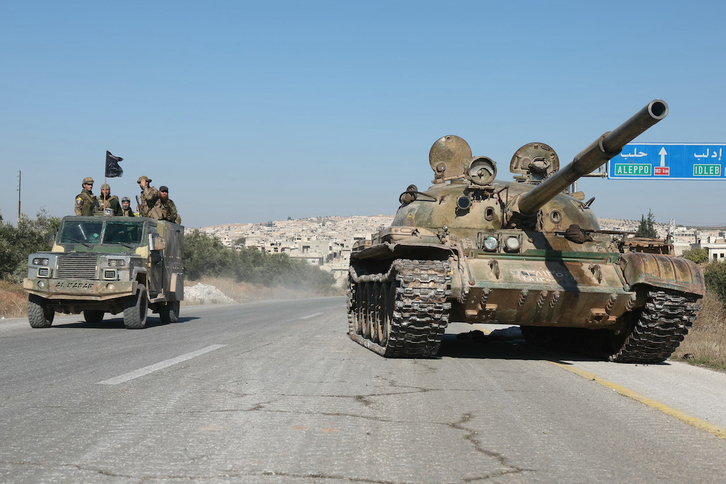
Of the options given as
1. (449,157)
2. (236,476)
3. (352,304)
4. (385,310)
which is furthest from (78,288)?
(236,476)

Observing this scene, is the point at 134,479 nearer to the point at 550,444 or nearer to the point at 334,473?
the point at 334,473

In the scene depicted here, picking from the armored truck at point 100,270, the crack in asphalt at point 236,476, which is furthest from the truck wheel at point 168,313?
the crack in asphalt at point 236,476

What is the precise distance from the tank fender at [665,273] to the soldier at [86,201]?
457 inches

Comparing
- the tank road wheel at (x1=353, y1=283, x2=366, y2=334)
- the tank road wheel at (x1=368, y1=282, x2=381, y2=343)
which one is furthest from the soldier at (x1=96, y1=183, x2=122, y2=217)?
the tank road wheel at (x1=368, y1=282, x2=381, y2=343)

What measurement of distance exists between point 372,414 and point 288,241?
179069 mm

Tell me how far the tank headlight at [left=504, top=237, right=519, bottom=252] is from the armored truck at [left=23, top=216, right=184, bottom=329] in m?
7.50

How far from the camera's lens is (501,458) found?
4332 mm

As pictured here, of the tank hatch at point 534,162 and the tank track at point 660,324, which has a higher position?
the tank hatch at point 534,162

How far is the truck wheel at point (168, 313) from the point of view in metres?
17.3

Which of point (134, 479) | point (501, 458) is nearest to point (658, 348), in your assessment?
point (501, 458)

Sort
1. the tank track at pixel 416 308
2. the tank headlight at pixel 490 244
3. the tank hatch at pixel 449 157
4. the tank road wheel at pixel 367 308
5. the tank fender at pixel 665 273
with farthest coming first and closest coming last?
1. the tank hatch at pixel 449 157
2. the tank road wheel at pixel 367 308
3. the tank headlight at pixel 490 244
4. the tank fender at pixel 665 273
5. the tank track at pixel 416 308

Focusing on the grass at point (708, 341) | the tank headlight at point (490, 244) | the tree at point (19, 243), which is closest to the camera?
the tank headlight at point (490, 244)

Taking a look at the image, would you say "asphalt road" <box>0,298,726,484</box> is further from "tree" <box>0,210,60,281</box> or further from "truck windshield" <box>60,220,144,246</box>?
"tree" <box>0,210,60,281</box>

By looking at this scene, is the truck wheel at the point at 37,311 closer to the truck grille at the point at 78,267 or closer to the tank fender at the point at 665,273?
the truck grille at the point at 78,267
